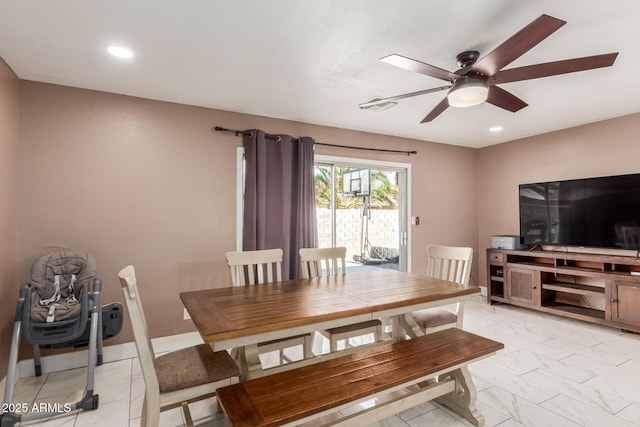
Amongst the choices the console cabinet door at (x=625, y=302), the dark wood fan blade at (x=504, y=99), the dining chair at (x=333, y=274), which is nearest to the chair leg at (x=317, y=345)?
the dining chair at (x=333, y=274)

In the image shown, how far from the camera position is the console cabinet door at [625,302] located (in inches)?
130

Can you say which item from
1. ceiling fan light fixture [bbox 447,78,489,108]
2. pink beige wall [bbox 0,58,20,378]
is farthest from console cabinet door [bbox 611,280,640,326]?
pink beige wall [bbox 0,58,20,378]

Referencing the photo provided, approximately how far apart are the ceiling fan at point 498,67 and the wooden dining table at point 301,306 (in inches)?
53.7

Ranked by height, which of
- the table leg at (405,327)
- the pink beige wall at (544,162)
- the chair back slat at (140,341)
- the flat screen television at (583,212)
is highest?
the pink beige wall at (544,162)

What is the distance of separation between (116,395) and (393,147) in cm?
413

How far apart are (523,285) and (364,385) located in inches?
144

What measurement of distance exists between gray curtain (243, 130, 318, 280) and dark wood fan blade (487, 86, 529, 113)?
80.2 inches

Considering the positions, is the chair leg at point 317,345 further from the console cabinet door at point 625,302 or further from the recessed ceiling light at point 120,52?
the console cabinet door at point 625,302

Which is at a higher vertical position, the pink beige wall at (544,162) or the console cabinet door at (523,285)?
the pink beige wall at (544,162)

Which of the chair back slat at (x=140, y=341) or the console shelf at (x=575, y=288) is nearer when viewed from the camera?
the chair back slat at (x=140, y=341)

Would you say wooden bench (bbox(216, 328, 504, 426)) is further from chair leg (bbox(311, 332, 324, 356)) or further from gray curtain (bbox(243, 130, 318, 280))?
gray curtain (bbox(243, 130, 318, 280))

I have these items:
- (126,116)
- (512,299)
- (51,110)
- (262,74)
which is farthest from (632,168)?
(51,110)

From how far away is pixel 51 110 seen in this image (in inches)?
110

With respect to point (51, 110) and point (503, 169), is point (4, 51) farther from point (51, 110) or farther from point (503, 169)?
point (503, 169)
